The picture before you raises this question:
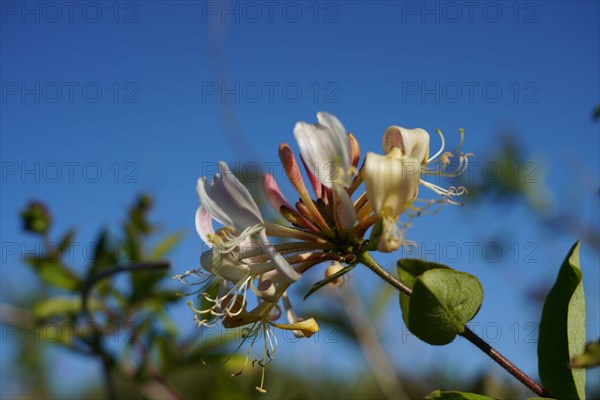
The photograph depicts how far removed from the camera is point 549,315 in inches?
34.9

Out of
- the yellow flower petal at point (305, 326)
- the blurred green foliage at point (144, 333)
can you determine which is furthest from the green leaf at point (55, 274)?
the yellow flower petal at point (305, 326)

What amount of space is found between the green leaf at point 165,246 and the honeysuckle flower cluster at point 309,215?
1.26 m

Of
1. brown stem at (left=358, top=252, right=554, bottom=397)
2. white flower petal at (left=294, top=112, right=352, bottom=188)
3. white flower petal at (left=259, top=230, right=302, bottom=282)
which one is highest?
white flower petal at (left=294, top=112, right=352, bottom=188)

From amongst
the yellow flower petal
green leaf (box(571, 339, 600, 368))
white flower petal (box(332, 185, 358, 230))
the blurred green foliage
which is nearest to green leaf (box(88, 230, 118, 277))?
the blurred green foliage

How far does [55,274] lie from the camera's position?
2068 mm

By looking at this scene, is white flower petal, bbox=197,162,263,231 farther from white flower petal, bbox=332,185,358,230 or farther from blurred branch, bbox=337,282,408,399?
blurred branch, bbox=337,282,408,399

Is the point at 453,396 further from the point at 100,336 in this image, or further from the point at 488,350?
the point at 100,336

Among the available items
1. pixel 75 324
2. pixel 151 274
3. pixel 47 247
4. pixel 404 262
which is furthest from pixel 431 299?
pixel 47 247

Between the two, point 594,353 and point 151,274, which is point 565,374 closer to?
point 594,353

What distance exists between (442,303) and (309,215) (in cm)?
27

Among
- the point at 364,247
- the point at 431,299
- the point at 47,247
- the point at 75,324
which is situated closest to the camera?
the point at 431,299

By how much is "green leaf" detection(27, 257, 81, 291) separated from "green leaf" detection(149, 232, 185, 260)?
0.29 m

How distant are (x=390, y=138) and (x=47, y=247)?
5.08 feet

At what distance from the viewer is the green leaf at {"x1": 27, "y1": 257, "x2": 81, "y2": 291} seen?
205cm
